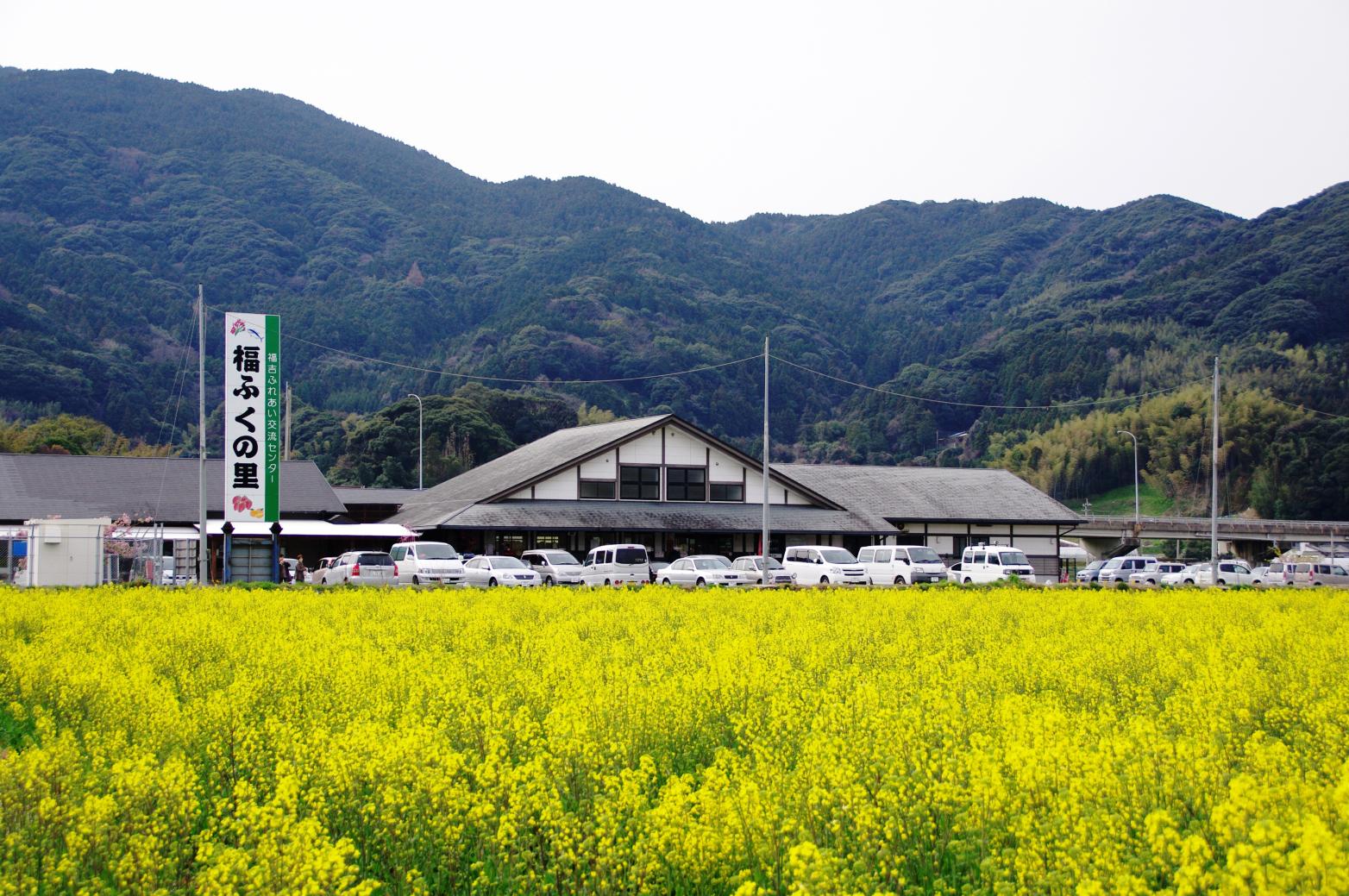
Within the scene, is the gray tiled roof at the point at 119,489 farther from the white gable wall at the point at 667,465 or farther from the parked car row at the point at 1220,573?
the parked car row at the point at 1220,573

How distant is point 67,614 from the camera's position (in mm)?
16250

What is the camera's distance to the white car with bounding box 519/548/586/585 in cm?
3250

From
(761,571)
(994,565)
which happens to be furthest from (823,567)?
(994,565)

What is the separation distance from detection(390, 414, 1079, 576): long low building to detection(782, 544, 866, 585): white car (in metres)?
3.79

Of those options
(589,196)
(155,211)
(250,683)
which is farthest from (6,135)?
(250,683)

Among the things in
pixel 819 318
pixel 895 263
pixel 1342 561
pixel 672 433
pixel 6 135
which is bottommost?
pixel 1342 561

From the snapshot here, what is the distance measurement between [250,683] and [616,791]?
4.17 metres

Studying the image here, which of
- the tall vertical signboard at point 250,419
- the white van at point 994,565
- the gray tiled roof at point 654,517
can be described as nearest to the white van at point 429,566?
the gray tiled roof at point 654,517

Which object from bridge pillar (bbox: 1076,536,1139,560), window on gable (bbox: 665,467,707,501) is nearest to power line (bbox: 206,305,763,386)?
bridge pillar (bbox: 1076,536,1139,560)

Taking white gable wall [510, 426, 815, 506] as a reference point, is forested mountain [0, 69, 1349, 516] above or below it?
above

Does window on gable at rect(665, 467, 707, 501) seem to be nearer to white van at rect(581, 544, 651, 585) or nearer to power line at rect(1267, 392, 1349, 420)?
white van at rect(581, 544, 651, 585)

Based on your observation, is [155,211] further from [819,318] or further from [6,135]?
[819,318]

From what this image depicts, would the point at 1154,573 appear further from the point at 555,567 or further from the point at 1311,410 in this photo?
the point at 1311,410

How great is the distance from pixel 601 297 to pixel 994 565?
3329 inches
